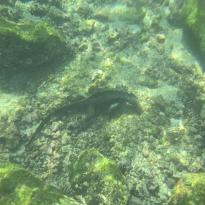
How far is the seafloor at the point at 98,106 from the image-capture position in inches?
249

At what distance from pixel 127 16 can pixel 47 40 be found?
3.17 m

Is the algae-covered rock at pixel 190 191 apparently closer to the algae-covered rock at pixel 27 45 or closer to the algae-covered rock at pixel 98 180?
the algae-covered rock at pixel 98 180

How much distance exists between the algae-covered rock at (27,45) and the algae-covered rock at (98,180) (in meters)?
2.73

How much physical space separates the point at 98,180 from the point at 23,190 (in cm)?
131

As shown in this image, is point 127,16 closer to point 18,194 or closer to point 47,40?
point 47,40

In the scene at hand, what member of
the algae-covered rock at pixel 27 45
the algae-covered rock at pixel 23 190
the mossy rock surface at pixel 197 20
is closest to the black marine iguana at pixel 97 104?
the algae-covered rock at pixel 27 45

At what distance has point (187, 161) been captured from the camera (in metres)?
6.82

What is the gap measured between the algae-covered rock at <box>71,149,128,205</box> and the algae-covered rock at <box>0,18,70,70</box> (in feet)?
8.95

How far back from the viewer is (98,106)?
7.37 m

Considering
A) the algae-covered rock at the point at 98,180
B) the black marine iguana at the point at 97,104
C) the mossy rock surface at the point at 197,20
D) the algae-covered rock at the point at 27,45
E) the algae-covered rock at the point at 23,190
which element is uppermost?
the mossy rock surface at the point at 197,20

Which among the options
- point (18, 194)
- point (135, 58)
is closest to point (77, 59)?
point (135, 58)

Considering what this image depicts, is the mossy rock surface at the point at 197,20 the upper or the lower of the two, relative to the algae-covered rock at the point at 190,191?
upper

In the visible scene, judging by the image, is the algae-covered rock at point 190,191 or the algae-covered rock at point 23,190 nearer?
the algae-covered rock at point 23,190

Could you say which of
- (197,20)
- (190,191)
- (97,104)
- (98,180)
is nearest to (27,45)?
(97,104)
